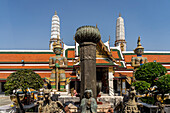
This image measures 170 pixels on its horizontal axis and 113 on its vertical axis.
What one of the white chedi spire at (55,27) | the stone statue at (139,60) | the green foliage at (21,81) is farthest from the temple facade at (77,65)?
the white chedi spire at (55,27)

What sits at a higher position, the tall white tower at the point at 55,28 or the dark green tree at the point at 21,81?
the tall white tower at the point at 55,28

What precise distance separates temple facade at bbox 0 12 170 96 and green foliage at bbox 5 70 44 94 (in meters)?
5.70

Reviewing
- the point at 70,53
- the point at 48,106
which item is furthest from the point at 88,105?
the point at 70,53

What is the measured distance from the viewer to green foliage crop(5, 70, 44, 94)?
32.6ft

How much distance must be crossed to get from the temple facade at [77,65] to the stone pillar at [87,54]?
10.7 meters

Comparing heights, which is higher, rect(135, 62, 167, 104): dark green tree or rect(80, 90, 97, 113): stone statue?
rect(135, 62, 167, 104): dark green tree

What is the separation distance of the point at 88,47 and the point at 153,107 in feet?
15.9

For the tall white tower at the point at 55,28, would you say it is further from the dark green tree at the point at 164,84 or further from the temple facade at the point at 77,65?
the dark green tree at the point at 164,84

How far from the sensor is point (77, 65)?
17.1m

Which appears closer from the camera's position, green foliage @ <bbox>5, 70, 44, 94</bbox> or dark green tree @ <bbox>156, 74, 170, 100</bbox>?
green foliage @ <bbox>5, 70, 44, 94</bbox>

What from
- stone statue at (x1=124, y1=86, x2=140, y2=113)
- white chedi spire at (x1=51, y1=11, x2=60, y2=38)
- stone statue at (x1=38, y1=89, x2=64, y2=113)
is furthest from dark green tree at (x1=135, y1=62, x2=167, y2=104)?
white chedi spire at (x1=51, y1=11, x2=60, y2=38)

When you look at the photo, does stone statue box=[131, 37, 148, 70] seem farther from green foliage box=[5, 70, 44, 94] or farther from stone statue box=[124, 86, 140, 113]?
stone statue box=[124, 86, 140, 113]

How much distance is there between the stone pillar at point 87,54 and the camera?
623cm

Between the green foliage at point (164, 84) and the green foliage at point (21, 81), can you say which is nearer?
the green foliage at point (21, 81)
